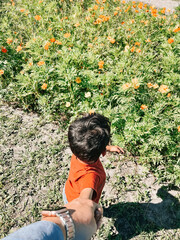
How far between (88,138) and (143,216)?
1.66 meters

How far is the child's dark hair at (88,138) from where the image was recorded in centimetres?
136

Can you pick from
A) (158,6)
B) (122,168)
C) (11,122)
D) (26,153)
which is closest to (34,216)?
(26,153)

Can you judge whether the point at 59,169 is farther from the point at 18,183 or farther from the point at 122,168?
the point at 122,168

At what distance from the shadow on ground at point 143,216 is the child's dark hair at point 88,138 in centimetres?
139

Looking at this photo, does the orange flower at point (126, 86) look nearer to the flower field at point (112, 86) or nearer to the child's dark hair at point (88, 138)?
the flower field at point (112, 86)

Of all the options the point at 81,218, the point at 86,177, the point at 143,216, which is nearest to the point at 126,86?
the point at 86,177

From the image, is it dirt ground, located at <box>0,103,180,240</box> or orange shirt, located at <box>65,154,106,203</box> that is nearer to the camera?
orange shirt, located at <box>65,154,106,203</box>

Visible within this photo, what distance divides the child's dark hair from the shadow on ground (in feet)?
4.56

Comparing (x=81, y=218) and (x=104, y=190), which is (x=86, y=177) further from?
(x=104, y=190)

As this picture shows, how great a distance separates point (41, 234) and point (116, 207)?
2061 mm

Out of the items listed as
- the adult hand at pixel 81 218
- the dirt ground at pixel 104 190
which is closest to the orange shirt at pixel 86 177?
the adult hand at pixel 81 218

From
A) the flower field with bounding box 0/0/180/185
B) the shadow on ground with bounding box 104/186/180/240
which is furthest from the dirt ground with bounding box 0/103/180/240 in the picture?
the flower field with bounding box 0/0/180/185

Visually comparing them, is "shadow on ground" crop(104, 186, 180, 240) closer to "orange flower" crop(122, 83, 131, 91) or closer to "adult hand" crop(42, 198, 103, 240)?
"orange flower" crop(122, 83, 131, 91)

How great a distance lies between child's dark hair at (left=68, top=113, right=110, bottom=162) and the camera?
4.46ft
